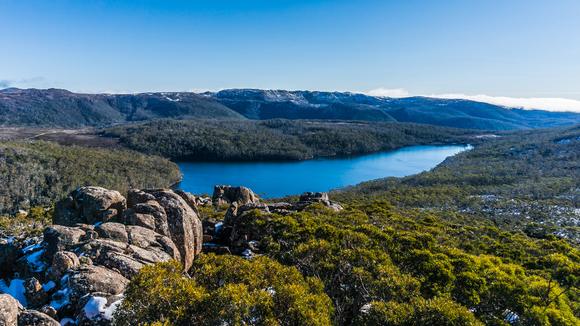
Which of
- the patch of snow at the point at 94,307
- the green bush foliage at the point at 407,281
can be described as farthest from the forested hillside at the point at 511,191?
the patch of snow at the point at 94,307

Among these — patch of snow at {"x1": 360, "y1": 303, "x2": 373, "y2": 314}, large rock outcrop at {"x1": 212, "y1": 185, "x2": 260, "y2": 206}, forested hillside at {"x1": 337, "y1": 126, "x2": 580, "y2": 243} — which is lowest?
forested hillside at {"x1": 337, "y1": 126, "x2": 580, "y2": 243}

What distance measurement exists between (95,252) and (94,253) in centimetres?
7

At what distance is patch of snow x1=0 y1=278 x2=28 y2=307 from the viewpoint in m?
17.5

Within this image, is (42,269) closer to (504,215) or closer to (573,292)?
(573,292)

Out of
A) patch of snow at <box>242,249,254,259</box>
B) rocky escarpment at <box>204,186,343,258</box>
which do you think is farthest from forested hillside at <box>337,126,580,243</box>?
patch of snow at <box>242,249,254,259</box>

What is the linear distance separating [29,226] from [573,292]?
6137 cm

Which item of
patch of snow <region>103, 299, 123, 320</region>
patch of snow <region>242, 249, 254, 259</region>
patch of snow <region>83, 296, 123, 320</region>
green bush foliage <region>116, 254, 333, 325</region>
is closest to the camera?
green bush foliage <region>116, 254, 333, 325</region>

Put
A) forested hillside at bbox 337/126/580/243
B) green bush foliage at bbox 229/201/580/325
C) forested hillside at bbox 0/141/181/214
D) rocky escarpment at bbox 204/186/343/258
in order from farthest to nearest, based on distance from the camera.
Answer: forested hillside at bbox 0/141/181/214 < forested hillside at bbox 337/126/580/243 < rocky escarpment at bbox 204/186/343/258 < green bush foliage at bbox 229/201/580/325

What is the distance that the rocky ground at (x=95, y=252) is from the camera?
14.7 metres

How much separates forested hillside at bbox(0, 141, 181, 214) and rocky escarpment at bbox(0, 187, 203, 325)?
111m

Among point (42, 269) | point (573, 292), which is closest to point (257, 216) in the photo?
point (42, 269)

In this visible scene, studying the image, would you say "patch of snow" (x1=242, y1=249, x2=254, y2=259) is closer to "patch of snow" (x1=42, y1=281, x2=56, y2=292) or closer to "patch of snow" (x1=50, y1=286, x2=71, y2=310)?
"patch of snow" (x1=42, y1=281, x2=56, y2=292)

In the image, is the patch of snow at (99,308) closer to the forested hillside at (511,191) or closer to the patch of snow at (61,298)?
the patch of snow at (61,298)

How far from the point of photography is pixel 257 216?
3159 centimetres
